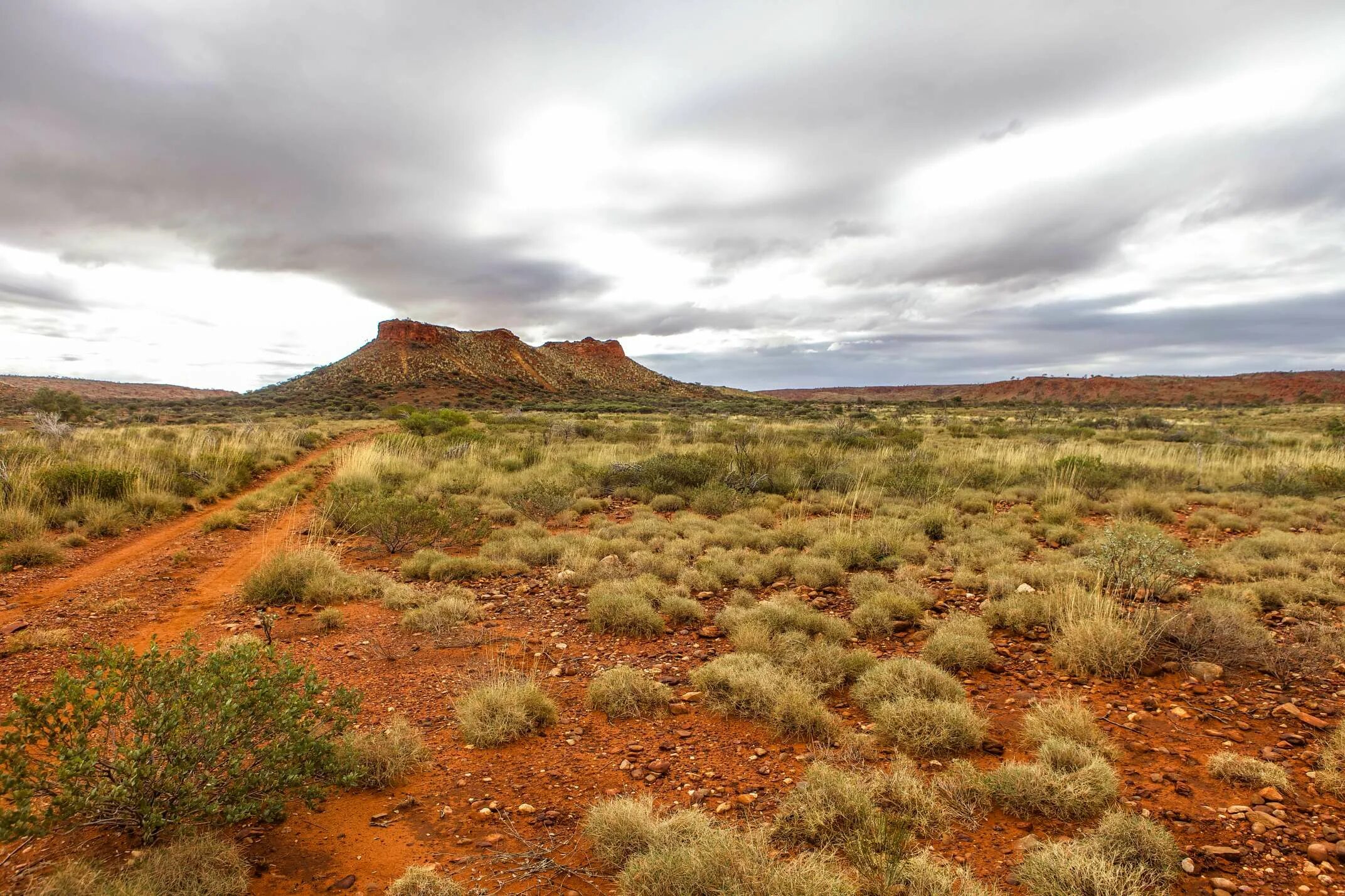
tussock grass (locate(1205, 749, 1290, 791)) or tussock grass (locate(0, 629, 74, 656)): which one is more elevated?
tussock grass (locate(0, 629, 74, 656))

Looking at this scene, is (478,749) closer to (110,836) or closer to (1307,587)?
(110,836)

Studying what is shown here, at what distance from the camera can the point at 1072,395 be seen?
318ft

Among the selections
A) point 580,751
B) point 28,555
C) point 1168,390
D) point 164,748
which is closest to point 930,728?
point 580,751

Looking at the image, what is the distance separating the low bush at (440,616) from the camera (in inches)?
221

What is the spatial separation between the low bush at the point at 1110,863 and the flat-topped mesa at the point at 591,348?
9888cm

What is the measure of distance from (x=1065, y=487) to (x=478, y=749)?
1152 cm

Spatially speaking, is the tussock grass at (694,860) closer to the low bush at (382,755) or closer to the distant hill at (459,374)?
the low bush at (382,755)

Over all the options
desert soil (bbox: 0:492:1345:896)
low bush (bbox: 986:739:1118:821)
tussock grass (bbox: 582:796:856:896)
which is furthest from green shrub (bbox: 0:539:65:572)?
low bush (bbox: 986:739:1118:821)

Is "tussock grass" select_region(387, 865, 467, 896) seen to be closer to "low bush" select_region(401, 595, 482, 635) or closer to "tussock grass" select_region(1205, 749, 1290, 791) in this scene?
"low bush" select_region(401, 595, 482, 635)

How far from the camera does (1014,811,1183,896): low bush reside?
8.01 ft

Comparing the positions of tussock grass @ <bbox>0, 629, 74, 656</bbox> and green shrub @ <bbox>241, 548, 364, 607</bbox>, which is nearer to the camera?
tussock grass @ <bbox>0, 629, 74, 656</bbox>

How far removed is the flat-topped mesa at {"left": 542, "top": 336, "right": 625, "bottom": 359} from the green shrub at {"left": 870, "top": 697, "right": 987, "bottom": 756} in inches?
3847

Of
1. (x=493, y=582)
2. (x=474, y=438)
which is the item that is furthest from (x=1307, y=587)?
(x=474, y=438)

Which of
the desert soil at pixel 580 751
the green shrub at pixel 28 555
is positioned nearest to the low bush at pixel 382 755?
the desert soil at pixel 580 751
